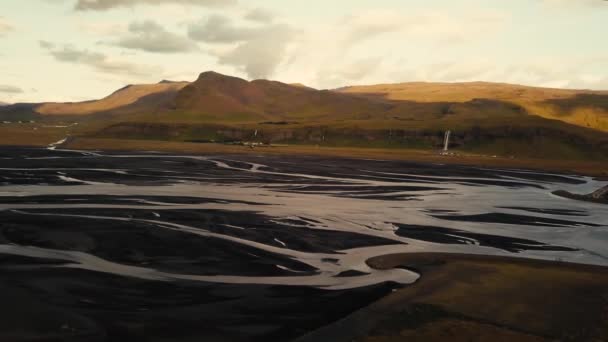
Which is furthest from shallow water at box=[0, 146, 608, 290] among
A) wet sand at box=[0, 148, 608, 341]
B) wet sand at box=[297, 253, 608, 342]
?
wet sand at box=[297, 253, 608, 342]

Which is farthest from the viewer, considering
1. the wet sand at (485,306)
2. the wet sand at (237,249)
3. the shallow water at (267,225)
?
the shallow water at (267,225)

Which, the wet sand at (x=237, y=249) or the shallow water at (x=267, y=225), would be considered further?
the shallow water at (x=267, y=225)

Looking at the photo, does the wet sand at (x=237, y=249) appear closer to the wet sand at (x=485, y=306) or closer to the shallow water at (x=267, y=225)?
the shallow water at (x=267, y=225)

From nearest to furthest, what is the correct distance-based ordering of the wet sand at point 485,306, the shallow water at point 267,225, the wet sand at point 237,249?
the wet sand at point 485,306 < the wet sand at point 237,249 < the shallow water at point 267,225

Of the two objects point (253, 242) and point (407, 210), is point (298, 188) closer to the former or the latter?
point (407, 210)

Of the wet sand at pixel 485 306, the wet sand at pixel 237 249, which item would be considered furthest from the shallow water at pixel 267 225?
the wet sand at pixel 485 306

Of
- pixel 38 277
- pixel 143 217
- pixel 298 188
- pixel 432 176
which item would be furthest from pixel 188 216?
pixel 432 176

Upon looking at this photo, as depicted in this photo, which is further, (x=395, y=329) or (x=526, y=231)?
(x=526, y=231)

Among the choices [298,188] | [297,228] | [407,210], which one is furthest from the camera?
[298,188]
